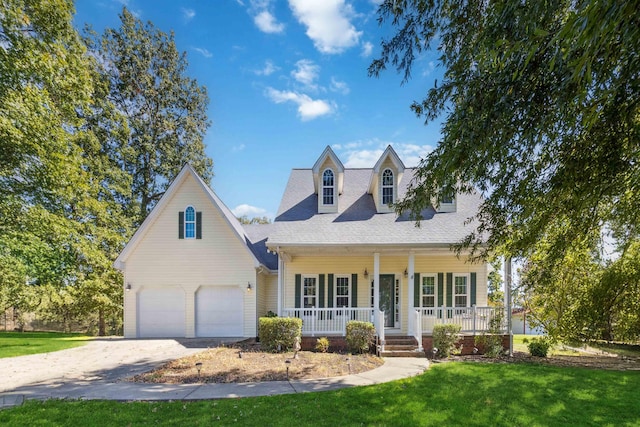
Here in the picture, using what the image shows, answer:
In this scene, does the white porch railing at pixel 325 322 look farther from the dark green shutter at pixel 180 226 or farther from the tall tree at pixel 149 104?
the tall tree at pixel 149 104

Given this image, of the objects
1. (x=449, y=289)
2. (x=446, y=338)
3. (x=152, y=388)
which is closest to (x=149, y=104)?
(x=152, y=388)

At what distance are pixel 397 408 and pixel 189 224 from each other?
37.7 ft

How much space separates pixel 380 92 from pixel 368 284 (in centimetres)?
784

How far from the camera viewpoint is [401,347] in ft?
34.8

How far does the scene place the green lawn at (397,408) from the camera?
5074mm

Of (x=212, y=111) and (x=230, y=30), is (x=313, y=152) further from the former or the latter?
(x=212, y=111)

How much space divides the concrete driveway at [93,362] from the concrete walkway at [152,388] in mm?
105

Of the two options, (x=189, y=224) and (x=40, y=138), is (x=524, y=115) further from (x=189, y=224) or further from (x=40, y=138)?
(x=40, y=138)

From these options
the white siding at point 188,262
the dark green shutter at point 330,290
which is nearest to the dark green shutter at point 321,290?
the dark green shutter at point 330,290

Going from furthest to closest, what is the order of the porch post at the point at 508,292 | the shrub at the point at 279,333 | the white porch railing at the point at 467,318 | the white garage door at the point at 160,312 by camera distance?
the white garage door at the point at 160,312, the white porch railing at the point at 467,318, the porch post at the point at 508,292, the shrub at the point at 279,333

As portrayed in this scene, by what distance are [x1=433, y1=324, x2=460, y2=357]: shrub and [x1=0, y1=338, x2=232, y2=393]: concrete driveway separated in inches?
297

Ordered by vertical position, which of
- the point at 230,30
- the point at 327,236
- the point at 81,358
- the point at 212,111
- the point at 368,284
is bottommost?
the point at 81,358

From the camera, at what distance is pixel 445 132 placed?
17.5 feet

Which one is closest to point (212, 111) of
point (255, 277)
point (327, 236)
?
point (255, 277)
